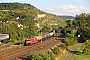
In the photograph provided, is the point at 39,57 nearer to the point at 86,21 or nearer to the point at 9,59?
the point at 9,59

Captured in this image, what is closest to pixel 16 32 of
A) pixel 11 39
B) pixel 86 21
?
pixel 11 39

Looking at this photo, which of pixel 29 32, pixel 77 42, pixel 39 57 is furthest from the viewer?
pixel 29 32

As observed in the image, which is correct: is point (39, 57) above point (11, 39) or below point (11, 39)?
above

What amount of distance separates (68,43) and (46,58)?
47.2 m

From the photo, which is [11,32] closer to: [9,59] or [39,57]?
[9,59]

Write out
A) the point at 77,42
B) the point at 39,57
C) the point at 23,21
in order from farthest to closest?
the point at 23,21 < the point at 77,42 < the point at 39,57

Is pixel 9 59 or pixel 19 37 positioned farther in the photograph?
pixel 19 37

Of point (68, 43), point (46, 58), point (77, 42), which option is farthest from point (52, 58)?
point (77, 42)

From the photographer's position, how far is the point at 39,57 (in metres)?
57.4

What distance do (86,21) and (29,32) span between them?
6775 cm

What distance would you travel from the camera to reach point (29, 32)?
14375 cm

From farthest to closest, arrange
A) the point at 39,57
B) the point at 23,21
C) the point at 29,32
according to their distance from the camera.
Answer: the point at 23,21
the point at 29,32
the point at 39,57

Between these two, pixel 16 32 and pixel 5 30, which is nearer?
pixel 5 30

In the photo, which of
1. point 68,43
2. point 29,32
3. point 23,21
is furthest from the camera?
point 23,21
